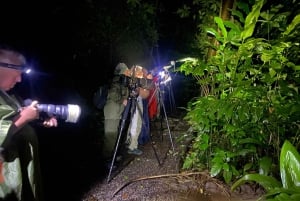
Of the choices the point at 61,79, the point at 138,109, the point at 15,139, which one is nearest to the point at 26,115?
the point at 15,139

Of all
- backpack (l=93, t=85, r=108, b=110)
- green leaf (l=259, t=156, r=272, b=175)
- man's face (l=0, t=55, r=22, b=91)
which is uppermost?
man's face (l=0, t=55, r=22, b=91)

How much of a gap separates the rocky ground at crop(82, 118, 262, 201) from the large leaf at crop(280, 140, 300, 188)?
1912mm

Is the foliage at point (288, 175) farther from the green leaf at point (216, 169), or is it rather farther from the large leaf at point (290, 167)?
the green leaf at point (216, 169)

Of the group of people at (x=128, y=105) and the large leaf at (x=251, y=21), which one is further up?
the large leaf at (x=251, y=21)

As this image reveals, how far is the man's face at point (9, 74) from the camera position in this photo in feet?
7.62

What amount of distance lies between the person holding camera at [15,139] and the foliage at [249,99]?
1896 mm

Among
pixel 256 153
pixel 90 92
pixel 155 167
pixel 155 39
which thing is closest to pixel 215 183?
pixel 256 153

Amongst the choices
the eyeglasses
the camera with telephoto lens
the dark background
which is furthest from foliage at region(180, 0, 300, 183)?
the eyeglasses

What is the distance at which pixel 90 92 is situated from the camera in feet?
24.8

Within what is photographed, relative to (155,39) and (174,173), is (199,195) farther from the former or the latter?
(155,39)

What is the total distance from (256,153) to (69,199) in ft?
7.55

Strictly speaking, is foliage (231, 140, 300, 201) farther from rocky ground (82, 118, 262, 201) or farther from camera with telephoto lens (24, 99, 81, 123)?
rocky ground (82, 118, 262, 201)

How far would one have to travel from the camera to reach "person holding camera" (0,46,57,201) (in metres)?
2.26

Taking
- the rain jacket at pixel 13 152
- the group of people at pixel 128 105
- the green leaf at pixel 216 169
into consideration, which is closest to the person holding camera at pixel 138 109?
the group of people at pixel 128 105
